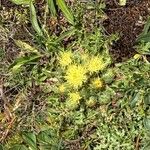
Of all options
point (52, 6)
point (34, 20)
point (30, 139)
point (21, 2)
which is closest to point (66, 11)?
point (52, 6)

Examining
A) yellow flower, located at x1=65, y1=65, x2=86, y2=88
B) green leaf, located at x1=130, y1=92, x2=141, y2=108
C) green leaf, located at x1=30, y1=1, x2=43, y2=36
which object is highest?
green leaf, located at x1=30, y1=1, x2=43, y2=36

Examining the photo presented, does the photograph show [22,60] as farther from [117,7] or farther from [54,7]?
[117,7]

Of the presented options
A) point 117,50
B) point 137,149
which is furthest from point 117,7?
point 137,149

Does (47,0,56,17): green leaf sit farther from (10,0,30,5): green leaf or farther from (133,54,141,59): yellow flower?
(133,54,141,59): yellow flower

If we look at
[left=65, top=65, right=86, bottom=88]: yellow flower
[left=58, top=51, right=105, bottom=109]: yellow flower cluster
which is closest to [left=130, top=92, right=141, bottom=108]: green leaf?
[left=58, top=51, right=105, bottom=109]: yellow flower cluster

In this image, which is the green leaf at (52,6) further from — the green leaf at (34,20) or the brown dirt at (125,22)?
the brown dirt at (125,22)

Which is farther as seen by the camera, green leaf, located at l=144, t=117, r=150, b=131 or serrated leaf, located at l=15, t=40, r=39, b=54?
serrated leaf, located at l=15, t=40, r=39, b=54
